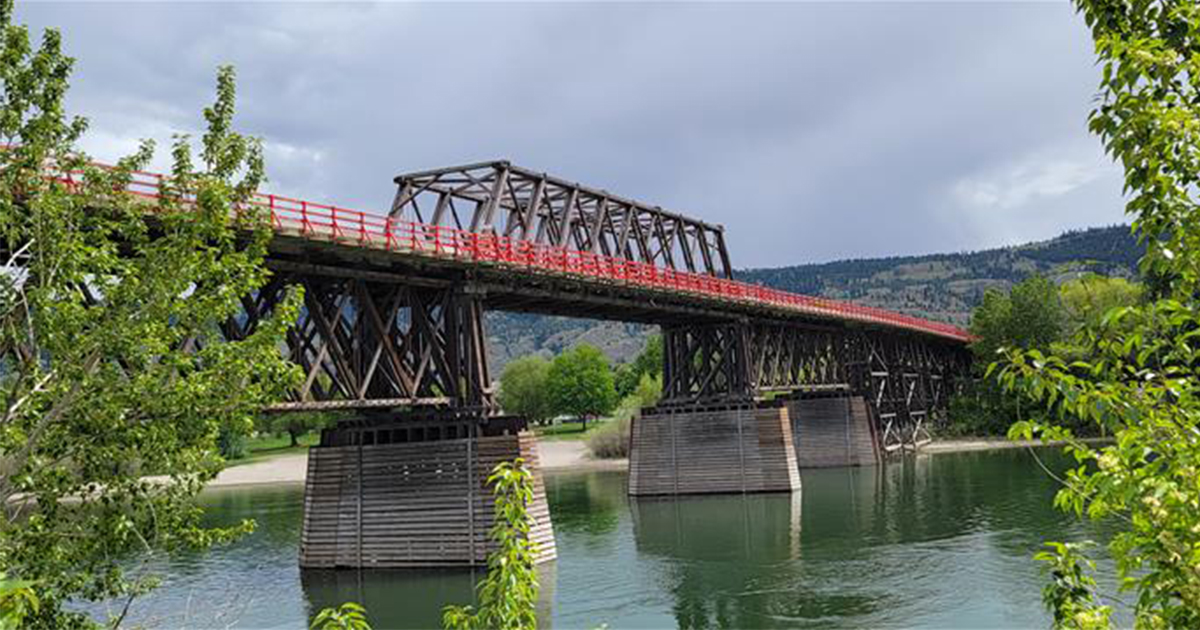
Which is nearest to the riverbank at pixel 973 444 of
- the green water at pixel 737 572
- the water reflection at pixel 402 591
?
the green water at pixel 737 572

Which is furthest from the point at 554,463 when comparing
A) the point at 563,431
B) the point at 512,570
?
the point at 512,570

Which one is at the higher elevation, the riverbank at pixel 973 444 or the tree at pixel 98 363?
the tree at pixel 98 363

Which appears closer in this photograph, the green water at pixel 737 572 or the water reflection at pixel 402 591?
the green water at pixel 737 572

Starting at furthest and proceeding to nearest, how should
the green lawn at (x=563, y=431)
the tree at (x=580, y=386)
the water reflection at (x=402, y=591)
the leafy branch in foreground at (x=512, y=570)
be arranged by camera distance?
1. the tree at (x=580, y=386)
2. the green lawn at (x=563, y=431)
3. the water reflection at (x=402, y=591)
4. the leafy branch in foreground at (x=512, y=570)

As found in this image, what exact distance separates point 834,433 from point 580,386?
73.0 metres

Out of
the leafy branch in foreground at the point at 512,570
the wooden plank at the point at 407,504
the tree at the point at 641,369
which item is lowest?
the wooden plank at the point at 407,504

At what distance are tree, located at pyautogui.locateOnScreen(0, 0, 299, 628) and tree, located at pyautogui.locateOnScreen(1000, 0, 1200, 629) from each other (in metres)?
11.1

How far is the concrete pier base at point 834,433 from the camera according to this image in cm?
7550

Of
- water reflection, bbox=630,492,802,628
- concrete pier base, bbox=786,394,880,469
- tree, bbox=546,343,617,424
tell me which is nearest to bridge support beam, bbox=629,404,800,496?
water reflection, bbox=630,492,802,628

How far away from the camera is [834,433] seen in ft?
251

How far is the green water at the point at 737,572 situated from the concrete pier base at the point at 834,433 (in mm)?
18773

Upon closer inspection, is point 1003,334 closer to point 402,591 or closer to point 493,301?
point 493,301

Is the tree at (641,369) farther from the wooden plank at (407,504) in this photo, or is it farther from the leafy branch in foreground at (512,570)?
the leafy branch in foreground at (512,570)

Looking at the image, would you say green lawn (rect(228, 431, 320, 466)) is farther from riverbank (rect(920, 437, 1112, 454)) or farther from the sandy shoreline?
riverbank (rect(920, 437, 1112, 454))
